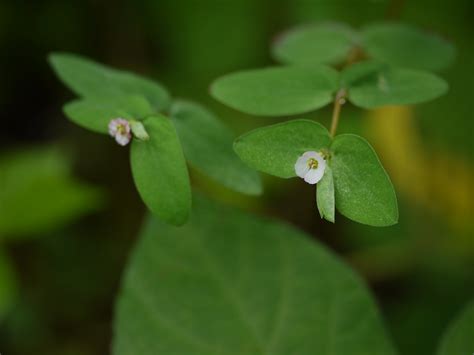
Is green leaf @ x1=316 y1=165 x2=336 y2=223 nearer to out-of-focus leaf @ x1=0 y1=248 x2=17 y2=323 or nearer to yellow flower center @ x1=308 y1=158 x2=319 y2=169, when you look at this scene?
yellow flower center @ x1=308 y1=158 x2=319 y2=169

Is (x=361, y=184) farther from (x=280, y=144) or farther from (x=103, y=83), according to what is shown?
(x=103, y=83)

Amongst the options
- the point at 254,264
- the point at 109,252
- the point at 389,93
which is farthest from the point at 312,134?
the point at 109,252

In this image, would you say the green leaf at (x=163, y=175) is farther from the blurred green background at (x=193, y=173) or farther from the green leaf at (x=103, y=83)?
the blurred green background at (x=193, y=173)

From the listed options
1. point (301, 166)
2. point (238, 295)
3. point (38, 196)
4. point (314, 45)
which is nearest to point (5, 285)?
point (38, 196)

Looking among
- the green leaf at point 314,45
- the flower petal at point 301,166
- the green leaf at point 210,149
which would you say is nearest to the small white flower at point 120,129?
the green leaf at point 210,149

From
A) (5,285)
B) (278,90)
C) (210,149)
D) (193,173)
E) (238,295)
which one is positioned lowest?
(5,285)

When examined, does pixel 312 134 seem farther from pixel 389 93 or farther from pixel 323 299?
pixel 323 299
